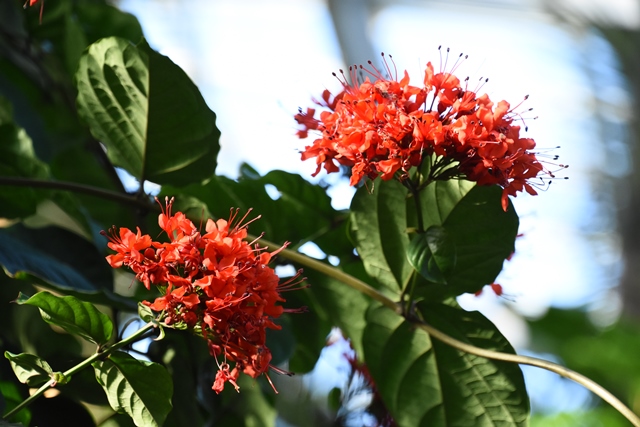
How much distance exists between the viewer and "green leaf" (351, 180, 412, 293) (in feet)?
2.19

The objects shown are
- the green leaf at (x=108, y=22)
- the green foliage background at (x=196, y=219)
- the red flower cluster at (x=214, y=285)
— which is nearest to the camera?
the red flower cluster at (x=214, y=285)

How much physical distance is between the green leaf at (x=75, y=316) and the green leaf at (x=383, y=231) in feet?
0.76

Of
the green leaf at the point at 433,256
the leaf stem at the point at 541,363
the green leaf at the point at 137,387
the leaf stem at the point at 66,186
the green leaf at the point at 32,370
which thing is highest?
the leaf stem at the point at 66,186

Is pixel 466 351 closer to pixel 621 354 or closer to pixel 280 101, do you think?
pixel 280 101

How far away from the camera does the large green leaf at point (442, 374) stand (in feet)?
2.19

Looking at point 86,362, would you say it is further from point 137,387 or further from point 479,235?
point 479,235

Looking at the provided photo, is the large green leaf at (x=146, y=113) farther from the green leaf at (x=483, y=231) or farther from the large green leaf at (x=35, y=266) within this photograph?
the green leaf at (x=483, y=231)

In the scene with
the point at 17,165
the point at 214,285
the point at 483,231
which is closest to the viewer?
the point at 214,285

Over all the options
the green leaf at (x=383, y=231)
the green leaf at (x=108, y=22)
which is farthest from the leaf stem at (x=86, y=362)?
the green leaf at (x=108, y=22)

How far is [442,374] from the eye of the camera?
2.27ft

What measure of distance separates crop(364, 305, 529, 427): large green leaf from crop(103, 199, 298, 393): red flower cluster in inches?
7.9

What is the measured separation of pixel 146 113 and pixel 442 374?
346 millimetres

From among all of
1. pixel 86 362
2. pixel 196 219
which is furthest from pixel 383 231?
pixel 86 362

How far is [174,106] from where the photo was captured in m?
0.68
